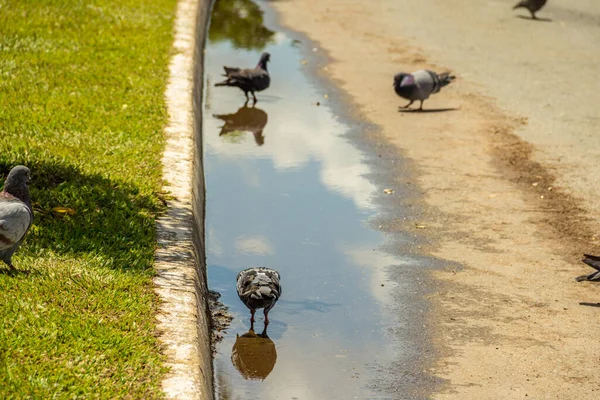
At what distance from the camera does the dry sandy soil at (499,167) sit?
21.9 ft

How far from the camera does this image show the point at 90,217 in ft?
24.4

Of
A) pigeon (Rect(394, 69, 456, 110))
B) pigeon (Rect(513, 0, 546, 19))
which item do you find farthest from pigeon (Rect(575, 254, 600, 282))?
pigeon (Rect(513, 0, 546, 19))

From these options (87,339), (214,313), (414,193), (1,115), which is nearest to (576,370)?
(214,313)

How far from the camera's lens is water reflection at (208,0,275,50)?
18.1 meters

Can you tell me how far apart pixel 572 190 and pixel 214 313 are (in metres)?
4.54

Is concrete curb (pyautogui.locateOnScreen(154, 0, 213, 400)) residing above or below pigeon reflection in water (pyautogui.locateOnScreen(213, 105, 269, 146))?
above

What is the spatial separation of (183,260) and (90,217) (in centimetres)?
100

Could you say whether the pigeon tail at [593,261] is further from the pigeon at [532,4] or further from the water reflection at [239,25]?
the pigeon at [532,4]

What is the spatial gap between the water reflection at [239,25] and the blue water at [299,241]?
411 cm

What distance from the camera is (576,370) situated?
6.42m

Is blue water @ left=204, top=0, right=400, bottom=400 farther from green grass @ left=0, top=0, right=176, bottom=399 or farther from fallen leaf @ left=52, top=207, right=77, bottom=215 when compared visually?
fallen leaf @ left=52, top=207, right=77, bottom=215

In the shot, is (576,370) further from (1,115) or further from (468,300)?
(1,115)

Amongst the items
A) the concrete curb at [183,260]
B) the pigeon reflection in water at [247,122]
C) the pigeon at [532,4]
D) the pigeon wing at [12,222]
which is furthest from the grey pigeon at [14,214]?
the pigeon at [532,4]

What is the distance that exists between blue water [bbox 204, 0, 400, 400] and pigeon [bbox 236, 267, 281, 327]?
0.78 ft
